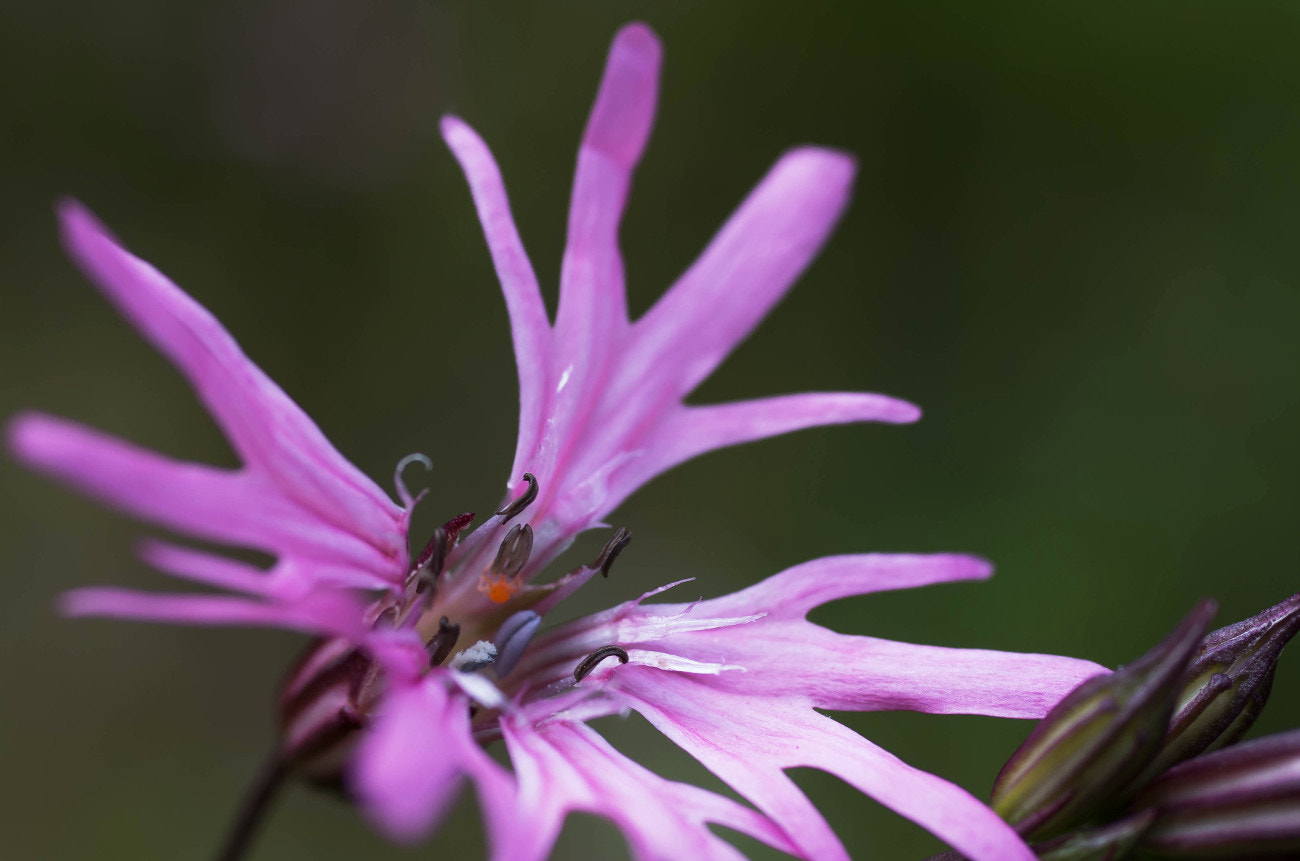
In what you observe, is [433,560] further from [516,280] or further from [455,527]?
[516,280]

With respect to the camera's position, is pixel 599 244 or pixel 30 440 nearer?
pixel 30 440

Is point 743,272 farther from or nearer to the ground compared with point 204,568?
farther from the ground

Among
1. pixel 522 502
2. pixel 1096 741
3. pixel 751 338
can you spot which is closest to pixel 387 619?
pixel 522 502

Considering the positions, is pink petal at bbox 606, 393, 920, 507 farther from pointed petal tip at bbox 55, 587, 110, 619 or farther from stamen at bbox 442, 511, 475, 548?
pointed petal tip at bbox 55, 587, 110, 619

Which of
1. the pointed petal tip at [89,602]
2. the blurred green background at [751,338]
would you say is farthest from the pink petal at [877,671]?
the blurred green background at [751,338]

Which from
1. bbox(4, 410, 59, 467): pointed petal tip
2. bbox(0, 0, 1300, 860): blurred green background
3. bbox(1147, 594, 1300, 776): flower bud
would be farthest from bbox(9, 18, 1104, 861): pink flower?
bbox(0, 0, 1300, 860): blurred green background

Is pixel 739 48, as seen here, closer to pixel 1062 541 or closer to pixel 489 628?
pixel 1062 541

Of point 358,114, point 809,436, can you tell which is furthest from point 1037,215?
point 358,114
